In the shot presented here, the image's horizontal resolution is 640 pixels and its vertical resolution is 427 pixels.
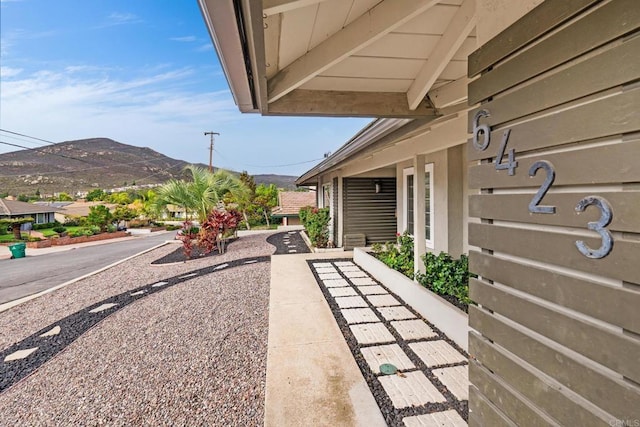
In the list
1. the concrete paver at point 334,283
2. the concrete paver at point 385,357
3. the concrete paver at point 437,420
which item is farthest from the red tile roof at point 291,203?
the concrete paver at point 437,420

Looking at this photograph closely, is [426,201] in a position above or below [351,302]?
above

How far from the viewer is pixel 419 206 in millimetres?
5164

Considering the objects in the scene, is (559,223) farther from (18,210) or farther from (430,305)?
(18,210)

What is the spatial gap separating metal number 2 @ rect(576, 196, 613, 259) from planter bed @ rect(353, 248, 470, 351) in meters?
2.60

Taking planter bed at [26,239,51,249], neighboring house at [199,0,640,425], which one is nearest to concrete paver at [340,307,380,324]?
neighboring house at [199,0,640,425]

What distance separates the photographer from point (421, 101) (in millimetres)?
3229

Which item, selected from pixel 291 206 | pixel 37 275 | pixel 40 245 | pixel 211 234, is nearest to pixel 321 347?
pixel 211 234

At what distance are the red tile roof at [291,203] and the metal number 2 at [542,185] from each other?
90.8 feet

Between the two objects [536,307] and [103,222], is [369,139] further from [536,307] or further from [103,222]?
[103,222]

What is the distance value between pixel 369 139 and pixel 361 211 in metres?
5.77

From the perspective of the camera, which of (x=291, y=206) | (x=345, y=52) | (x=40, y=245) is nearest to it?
(x=345, y=52)

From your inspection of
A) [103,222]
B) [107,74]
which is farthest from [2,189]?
[103,222]

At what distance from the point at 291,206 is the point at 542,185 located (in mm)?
29893

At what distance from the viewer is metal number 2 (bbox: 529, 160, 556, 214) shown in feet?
3.57
